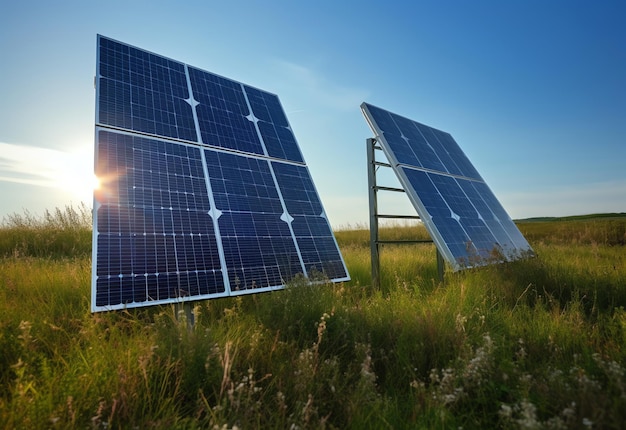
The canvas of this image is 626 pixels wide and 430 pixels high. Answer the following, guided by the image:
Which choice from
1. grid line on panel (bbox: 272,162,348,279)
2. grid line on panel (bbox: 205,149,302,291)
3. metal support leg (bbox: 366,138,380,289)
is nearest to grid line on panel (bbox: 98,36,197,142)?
grid line on panel (bbox: 205,149,302,291)

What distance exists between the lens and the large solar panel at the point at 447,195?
688cm

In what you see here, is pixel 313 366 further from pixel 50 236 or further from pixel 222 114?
pixel 50 236

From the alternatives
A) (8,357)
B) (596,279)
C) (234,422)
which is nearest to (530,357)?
(234,422)

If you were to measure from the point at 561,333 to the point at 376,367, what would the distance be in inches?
86.2

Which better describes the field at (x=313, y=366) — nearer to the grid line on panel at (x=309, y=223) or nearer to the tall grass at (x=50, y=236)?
the grid line on panel at (x=309, y=223)

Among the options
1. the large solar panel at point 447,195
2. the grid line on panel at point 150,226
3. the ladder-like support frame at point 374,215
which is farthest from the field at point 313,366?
the ladder-like support frame at point 374,215

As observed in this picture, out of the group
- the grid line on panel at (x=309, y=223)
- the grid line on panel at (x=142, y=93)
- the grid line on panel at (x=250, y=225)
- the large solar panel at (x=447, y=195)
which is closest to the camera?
the grid line on panel at (x=250, y=225)

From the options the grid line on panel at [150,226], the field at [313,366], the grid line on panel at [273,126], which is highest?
the grid line on panel at [273,126]

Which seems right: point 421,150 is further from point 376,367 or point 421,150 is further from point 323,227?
point 376,367

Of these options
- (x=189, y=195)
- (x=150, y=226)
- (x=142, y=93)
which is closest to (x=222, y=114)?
(x=142, y=93)

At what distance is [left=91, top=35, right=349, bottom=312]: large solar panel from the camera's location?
14.4 feet

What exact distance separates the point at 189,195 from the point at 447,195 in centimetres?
591

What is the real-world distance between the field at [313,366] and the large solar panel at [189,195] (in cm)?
54

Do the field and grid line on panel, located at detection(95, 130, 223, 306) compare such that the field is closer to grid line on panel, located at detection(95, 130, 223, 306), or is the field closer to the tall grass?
grid line on panel, located at detection(95, 130, 223, 306)
